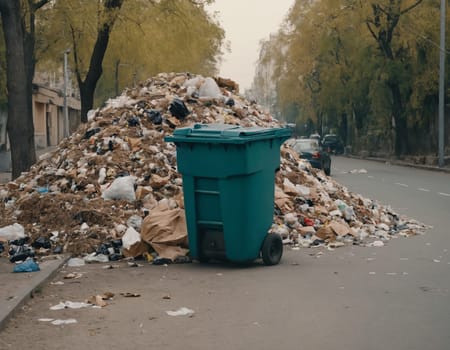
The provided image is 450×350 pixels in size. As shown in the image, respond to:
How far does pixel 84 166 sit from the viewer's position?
12.5 meters

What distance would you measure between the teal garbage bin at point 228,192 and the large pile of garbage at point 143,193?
0.71 meters

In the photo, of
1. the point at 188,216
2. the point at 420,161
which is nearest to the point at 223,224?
the point at 188,216

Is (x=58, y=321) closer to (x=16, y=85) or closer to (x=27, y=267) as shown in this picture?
(x=27, y=267)

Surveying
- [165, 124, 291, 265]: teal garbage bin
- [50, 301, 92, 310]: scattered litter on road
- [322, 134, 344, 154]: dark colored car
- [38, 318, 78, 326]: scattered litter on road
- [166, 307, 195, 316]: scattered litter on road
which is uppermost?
[165, 124, 291, 265]: teal garbage bin

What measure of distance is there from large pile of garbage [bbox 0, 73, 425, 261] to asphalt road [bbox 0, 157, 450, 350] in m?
0.79

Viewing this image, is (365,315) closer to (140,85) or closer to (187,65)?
(140,85)

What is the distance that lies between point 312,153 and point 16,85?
13.7 metres

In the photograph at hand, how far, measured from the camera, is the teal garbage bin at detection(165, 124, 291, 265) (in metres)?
9.09

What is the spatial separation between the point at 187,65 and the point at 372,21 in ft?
33.0

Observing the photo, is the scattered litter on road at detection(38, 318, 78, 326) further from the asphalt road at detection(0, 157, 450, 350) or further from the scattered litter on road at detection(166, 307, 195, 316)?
the scattered litter on road at detection(166, 307, 195, 316)

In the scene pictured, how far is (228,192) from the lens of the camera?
9.10 metres

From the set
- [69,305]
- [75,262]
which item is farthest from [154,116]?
[69,305]

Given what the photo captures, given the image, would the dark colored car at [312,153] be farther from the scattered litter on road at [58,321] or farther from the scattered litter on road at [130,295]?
the scattered litter on road at [58,321]

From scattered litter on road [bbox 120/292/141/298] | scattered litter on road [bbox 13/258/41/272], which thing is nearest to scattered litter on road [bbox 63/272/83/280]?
scattered litter on road [bbox 13/258/41/272]
